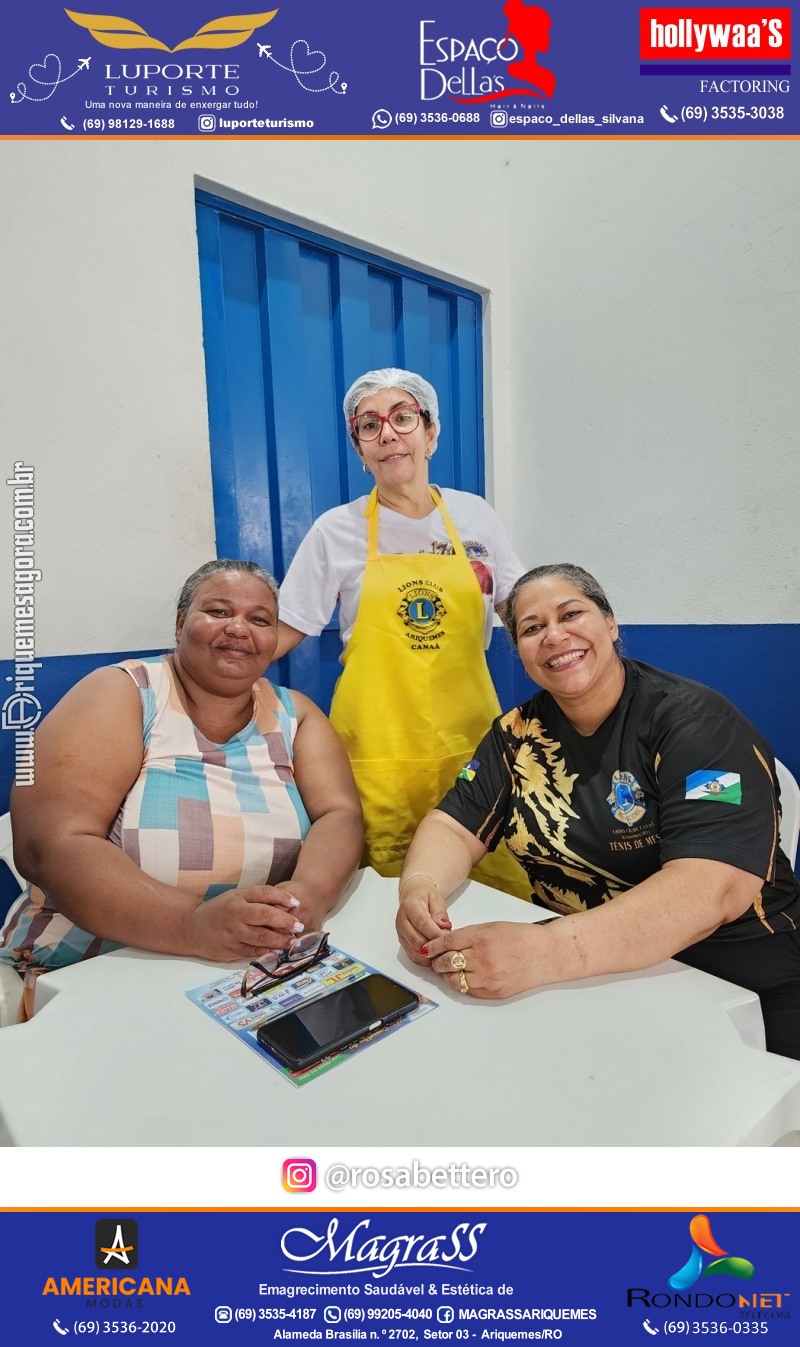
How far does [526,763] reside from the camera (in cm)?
109

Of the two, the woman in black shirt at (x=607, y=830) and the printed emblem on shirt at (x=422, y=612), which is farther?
the printed emblem on shirt at (x=422, y=612)

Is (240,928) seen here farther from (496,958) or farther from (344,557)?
(344,557)

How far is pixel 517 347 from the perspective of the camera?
1500mm

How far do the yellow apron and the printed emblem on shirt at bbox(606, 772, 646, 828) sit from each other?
17.8 inches

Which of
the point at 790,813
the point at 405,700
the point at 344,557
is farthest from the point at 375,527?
the point at 790,813

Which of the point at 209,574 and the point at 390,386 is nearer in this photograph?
the point at 209,574

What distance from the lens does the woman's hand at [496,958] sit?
771 mm
